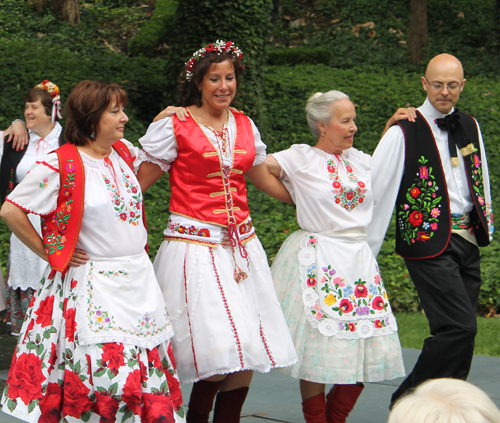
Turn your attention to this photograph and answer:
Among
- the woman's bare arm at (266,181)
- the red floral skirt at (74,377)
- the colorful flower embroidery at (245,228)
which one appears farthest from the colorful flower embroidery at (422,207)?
the red floral skirt at (74,377)

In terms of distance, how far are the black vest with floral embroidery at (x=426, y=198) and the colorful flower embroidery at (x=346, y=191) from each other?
0.29m

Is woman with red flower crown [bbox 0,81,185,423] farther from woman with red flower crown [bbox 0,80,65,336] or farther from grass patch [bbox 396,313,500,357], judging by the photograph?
grass patch [bbox 396,313,500,357]

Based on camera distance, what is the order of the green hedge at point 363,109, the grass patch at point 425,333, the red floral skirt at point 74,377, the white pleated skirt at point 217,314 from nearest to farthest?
the red floral skirt at point 74,377, the white pleated skirt at point 217,314, the grass patch at point 425,333, the green hedge at point 363,109

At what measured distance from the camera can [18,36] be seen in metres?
20.2

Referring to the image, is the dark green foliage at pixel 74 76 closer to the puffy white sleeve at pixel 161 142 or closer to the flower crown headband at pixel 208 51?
the flower crown headband at pixel 208 51

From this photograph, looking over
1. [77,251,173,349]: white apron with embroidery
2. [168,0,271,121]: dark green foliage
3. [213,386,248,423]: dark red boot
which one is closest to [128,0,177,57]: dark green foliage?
[168,0,271,121]: dark green foliage

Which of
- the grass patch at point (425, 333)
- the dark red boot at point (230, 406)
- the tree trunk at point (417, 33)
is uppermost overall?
the tree trunk at point (417, 33)

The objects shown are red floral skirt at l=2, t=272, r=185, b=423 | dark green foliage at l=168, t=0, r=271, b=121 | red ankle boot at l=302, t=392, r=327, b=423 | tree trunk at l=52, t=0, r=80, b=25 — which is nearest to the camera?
red floral skirt at l=2, t=272, r=185, b=423

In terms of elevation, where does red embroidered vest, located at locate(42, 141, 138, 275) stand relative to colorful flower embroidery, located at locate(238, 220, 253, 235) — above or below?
above

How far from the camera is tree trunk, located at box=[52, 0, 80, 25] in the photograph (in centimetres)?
2131

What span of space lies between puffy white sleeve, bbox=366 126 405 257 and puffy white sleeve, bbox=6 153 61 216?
5.87 ft

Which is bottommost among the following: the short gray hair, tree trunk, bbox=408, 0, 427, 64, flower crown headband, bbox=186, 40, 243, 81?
the short gray hair

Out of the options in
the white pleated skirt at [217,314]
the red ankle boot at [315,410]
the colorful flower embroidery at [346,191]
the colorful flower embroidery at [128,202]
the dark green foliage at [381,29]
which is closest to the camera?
the colorful flower embroidery at [128,202]

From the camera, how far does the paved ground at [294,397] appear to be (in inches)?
177
